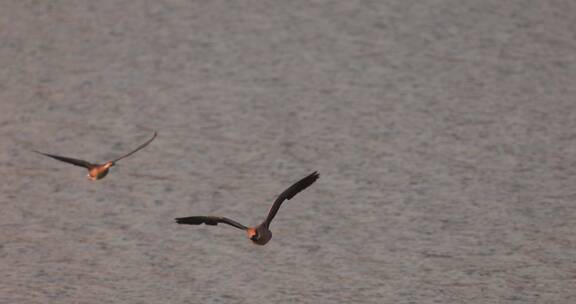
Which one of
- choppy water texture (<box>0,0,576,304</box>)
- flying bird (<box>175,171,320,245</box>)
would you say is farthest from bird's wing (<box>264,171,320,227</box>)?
choppy water texture (<box>0,0,576,304</box>)

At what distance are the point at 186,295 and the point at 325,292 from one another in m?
0.35

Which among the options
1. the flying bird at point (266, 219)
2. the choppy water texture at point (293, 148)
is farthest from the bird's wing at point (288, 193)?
the choppy water texture at point (293, 148)

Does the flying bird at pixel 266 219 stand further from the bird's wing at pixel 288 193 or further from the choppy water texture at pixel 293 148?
the choppy water texture at pixel 293 148

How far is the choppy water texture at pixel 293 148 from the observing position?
9.39 feet

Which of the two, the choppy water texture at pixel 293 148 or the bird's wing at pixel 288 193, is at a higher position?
the bird's wing at pixel 288 193

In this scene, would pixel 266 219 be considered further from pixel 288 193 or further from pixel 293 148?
pixel 293 148

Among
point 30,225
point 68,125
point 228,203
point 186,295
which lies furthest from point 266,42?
point 186,295

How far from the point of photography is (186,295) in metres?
2.74

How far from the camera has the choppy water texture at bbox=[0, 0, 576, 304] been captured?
2.86 m

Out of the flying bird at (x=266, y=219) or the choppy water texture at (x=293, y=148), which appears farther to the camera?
the choppy water texture at (x=293, y=148)

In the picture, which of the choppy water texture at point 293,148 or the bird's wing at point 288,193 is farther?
the choppy water texture at point 293,148

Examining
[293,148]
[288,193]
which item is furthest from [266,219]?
[293,148]

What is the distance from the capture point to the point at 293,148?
3.63 metres

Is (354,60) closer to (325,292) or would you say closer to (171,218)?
(171,218)
